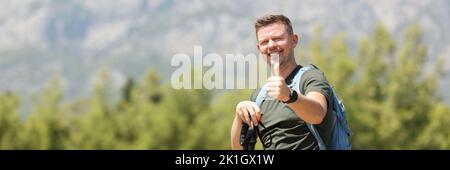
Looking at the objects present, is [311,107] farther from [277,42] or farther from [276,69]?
[277,42]

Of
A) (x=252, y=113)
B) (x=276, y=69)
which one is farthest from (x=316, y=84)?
(x=252, y=113)

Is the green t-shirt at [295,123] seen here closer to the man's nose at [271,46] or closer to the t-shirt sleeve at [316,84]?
the t-shirt sleeve at [316,84]

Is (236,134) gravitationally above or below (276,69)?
below

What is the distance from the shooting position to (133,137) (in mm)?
34719

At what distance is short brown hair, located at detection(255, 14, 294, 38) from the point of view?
3.18 meters

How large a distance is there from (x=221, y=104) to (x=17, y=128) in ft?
25.4

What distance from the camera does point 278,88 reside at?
283 centimetres

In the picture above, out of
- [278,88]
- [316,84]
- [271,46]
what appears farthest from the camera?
[271,46]

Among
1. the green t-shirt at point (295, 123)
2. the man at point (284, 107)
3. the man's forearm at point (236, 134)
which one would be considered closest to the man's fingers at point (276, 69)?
the man at point (284, 107)

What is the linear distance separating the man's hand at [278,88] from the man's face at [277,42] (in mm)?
303

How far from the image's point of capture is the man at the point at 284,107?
3014 mm

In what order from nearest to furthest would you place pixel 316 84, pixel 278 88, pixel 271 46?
1. pixel 278 88
2. pixel 316 84
3. pixel 271 46

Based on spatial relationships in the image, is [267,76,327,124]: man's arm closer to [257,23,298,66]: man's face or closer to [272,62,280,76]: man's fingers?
[272,62,280,76]: man's fingers

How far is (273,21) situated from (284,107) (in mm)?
326
